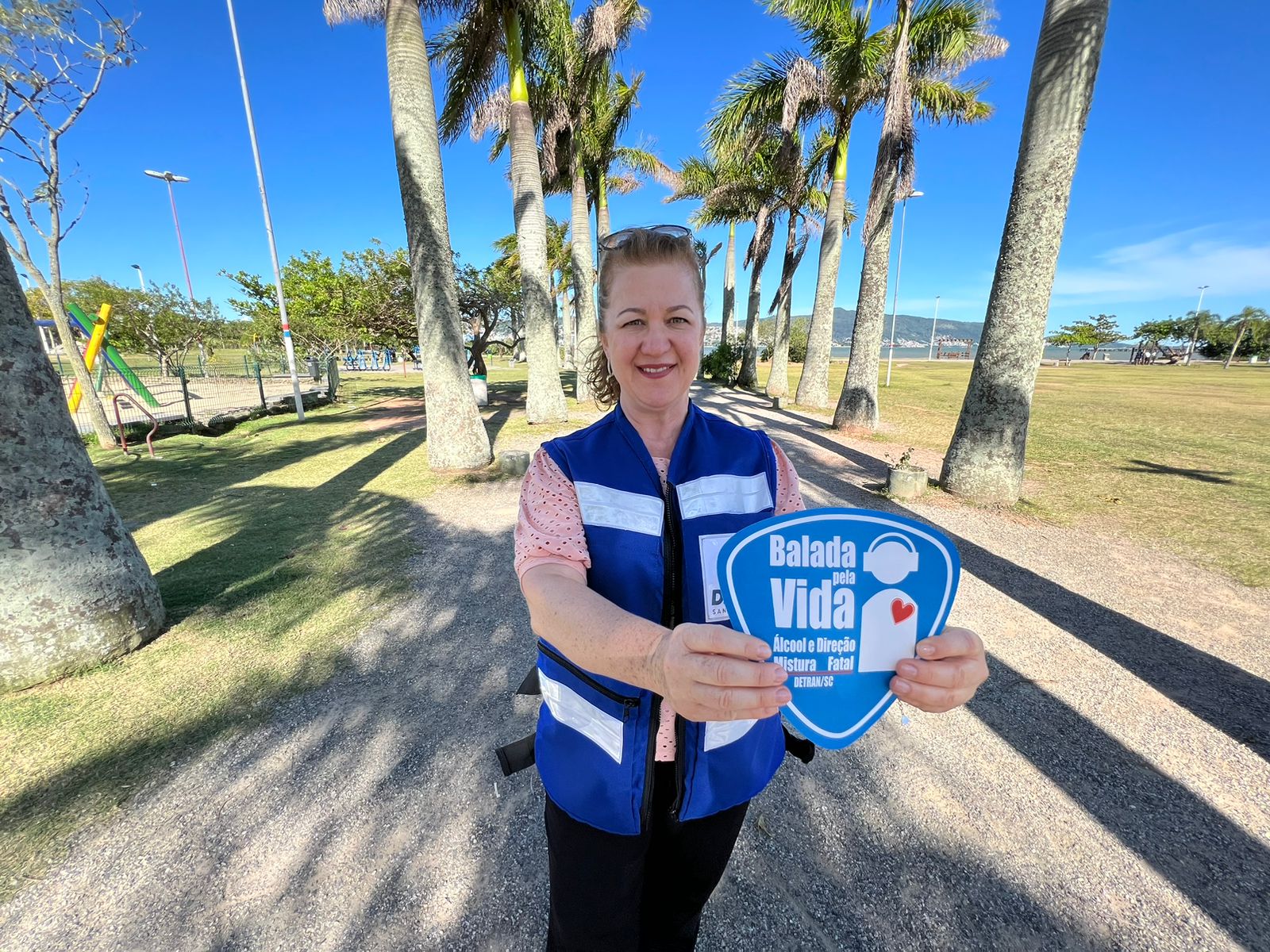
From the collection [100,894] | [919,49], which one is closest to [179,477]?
[100,894]

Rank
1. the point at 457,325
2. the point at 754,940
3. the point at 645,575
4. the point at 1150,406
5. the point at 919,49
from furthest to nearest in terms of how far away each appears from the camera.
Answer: the point at 1150,406 → the point at 919,49 → the point at 457,325 → the point at 754,940 → the point at 645,575

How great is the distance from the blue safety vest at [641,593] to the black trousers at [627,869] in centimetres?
7

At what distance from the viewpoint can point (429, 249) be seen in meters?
7.32

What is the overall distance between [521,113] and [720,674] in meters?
12.3

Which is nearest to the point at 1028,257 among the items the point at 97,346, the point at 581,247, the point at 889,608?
the point at 889,608

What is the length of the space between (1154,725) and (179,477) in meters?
11.3

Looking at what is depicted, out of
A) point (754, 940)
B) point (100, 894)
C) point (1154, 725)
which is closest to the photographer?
point (754, 940)

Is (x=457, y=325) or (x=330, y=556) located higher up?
(x=457, y=325)

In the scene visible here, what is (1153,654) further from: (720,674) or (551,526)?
(551,526)

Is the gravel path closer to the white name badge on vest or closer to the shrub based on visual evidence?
the white name badge on vest

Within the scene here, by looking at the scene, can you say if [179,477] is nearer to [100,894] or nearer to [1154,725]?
[100,894]

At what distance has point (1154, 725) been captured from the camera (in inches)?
110

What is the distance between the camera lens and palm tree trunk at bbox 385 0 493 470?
698 cm

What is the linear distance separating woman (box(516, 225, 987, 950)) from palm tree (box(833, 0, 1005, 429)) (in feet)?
32.6
